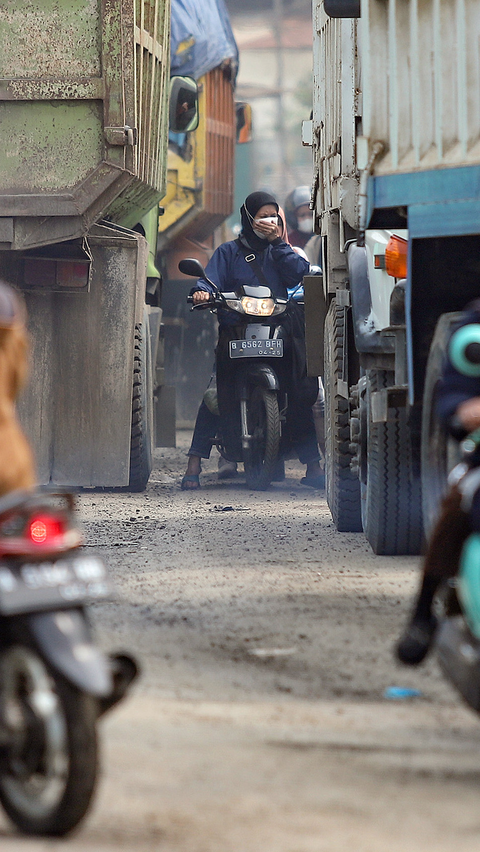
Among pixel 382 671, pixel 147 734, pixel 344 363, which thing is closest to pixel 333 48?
pixel 344 363

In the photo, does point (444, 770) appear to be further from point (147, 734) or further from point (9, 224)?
point (9, 224)

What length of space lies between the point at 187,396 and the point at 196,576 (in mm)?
9955

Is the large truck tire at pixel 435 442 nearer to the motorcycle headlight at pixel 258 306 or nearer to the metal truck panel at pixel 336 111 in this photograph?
the metal truck panel at pixel 336 111

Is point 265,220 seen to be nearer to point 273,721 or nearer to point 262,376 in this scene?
point 262,376

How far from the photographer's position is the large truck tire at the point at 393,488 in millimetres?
6094

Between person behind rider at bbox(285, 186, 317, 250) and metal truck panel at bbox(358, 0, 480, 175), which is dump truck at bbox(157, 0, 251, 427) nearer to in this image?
person behind rider at bbox(285, 186, 317, 250)

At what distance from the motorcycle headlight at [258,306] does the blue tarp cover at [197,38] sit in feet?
16.9

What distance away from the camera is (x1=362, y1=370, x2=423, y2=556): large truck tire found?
20.0 ft

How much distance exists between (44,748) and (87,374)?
6196mm

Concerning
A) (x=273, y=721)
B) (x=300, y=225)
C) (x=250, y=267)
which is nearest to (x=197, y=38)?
(x=300, y=225)

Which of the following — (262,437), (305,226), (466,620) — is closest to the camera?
(466,620)

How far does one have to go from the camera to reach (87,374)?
28.6 ft

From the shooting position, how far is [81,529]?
24.0 ft

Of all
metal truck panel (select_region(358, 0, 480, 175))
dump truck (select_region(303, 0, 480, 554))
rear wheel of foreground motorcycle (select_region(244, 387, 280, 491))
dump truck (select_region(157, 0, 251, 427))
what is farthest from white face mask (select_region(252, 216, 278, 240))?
metal truck panel (select_region(358, 0, 480, 175))
